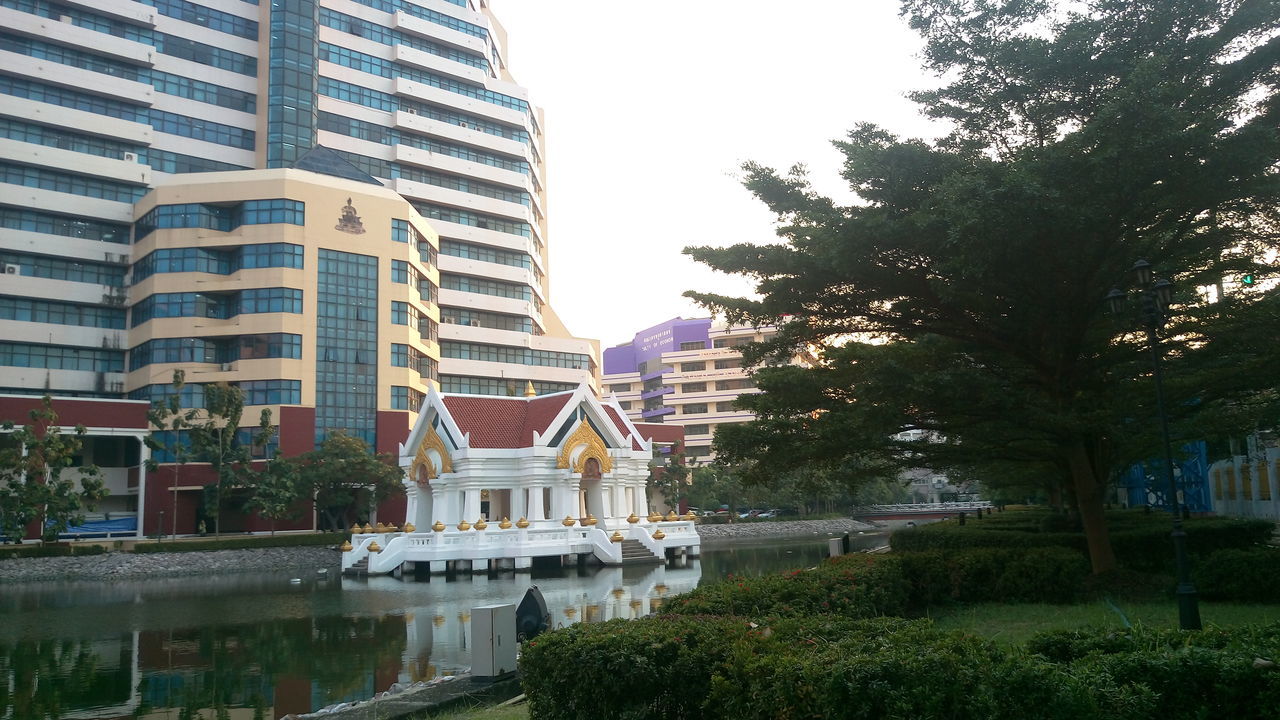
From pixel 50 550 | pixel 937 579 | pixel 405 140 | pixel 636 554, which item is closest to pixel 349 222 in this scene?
pixel 405 140

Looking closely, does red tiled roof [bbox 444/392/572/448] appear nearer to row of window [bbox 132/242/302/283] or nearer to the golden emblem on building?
row of window [bbox 132/242/302/283]

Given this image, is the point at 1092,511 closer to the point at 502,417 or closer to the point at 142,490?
the point at 502,417

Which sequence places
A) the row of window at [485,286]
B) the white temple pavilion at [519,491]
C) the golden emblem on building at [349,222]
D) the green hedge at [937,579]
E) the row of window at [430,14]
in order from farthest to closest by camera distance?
the row of window at [430,14] → the row of window at [485,286] → the golden emblem on building at [349,222] → the white temple pavilion at [519,491] → the green hedge at [937,579]

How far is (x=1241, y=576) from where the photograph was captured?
43.2ft

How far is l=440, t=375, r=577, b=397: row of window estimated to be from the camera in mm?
66688

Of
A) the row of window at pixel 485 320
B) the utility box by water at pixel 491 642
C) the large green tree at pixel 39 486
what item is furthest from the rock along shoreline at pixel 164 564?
the utility box by water at pixel 491 642

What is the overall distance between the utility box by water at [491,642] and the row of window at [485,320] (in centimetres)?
5797

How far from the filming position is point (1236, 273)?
663 inches

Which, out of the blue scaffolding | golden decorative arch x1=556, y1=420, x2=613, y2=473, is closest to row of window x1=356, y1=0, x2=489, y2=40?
golden decorative arch x1=556, y1=420, x2=613, y2=473

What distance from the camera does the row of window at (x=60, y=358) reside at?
5572 cm

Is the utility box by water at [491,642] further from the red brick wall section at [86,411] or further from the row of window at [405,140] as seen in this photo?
the row of window at [405,140]

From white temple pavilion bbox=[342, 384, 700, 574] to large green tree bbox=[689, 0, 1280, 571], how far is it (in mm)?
19811

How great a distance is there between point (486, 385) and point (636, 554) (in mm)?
34606

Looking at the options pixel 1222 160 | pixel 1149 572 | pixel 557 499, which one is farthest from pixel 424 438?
pixel 1222 160
